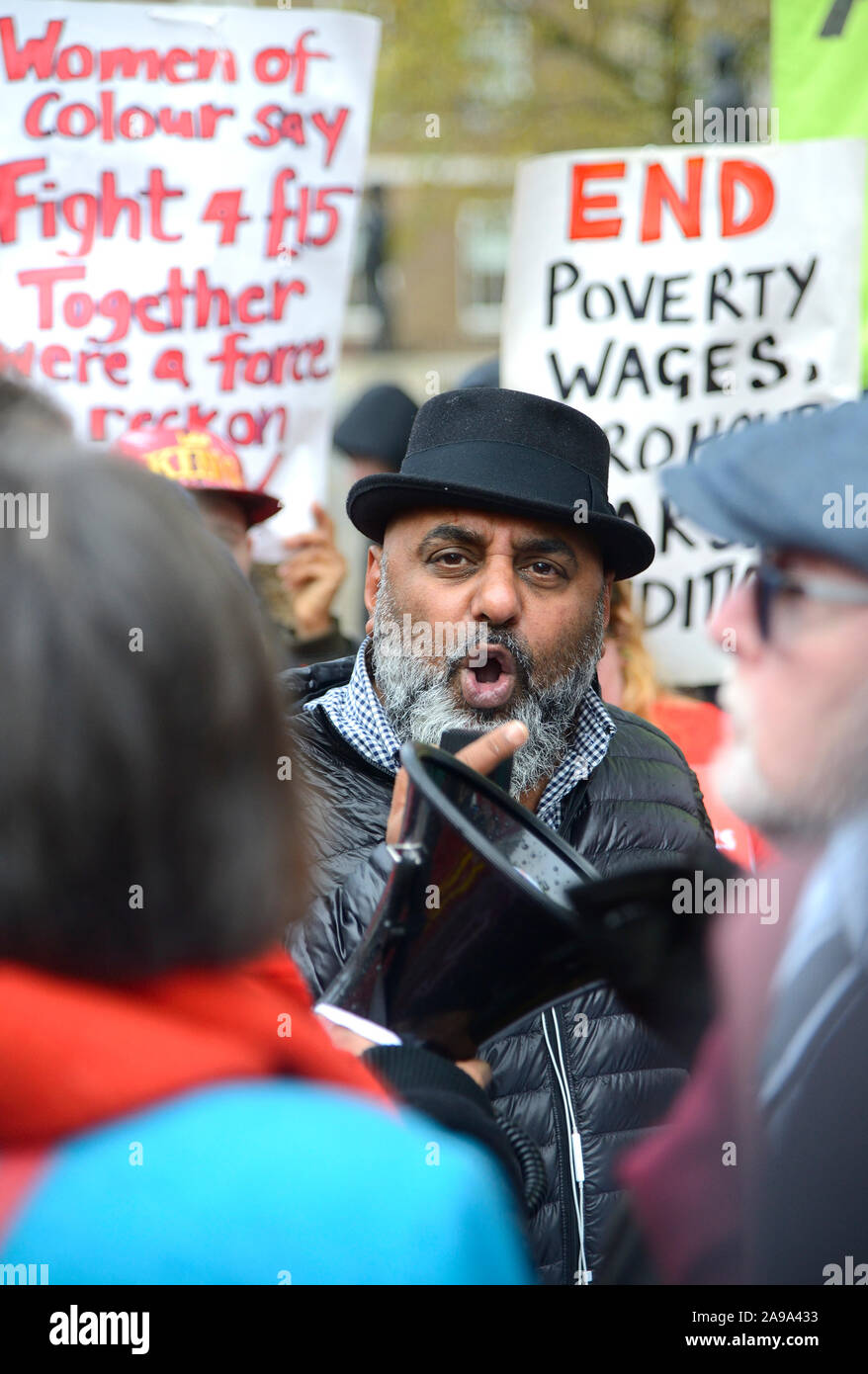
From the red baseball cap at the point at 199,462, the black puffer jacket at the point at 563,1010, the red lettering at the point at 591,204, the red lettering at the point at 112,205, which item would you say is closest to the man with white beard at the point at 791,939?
the black puffer jacket at the point at 563,1010

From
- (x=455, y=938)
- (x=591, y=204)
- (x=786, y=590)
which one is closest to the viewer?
(x=786, y=590)

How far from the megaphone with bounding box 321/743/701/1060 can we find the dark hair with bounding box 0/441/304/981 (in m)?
0.42

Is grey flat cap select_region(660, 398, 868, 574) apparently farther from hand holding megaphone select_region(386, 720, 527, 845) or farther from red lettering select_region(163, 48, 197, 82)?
red lettering select_region(163, 48, 197, 82)

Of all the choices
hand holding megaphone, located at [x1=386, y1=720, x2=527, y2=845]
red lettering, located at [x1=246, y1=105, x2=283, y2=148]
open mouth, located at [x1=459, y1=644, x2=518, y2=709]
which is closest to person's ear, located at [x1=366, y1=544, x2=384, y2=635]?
open mouth, located at [x1=459, y1=644, x2=518, y2=709]

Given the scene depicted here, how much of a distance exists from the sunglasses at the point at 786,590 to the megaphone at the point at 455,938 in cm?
31

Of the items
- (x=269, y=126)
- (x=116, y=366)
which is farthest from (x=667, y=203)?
(x=116, y=366)

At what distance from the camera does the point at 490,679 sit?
2545mm

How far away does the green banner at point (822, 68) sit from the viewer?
14.0 feet

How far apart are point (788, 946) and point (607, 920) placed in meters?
0.20

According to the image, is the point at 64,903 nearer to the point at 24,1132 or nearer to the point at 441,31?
the point at 24,1132

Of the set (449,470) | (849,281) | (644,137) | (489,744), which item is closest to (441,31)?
(644,137)

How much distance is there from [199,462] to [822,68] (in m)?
2.19

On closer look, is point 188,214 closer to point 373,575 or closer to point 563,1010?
point 373,575
